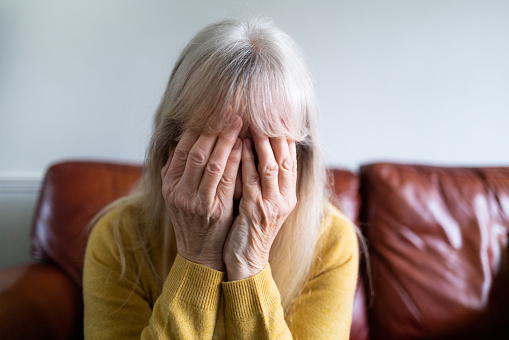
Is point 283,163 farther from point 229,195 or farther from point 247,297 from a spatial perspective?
point 247,297

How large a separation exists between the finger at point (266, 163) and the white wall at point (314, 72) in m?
0.78

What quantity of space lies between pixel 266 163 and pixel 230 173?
7 centimetres

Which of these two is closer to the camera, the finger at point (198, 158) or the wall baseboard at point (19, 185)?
the finger at point (198, 158)

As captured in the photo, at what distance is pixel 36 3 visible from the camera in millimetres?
1387

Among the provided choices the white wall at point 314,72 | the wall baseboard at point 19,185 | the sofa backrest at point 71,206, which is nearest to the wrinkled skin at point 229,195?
the sofa backrest at point 71,206

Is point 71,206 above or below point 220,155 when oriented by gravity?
below

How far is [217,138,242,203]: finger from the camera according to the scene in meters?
0.68

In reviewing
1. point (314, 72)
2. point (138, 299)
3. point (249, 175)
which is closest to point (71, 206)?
point (138, 299)

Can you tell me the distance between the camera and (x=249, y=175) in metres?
0.69

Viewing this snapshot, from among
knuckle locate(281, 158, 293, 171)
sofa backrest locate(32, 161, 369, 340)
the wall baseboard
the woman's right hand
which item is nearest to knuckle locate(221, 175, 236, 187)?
the woman's right hand

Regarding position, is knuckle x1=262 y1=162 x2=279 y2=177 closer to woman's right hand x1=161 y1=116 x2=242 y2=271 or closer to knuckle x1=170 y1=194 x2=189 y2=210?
woman's right hand x1=161 y1=116 x2=242 y2=271

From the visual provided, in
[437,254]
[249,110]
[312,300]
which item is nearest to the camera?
[249,110]

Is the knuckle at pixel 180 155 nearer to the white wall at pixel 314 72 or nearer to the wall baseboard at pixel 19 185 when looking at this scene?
the white wall at pixel 314 72

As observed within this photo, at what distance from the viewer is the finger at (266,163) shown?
668mm
